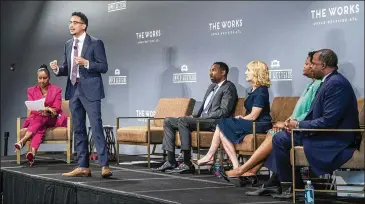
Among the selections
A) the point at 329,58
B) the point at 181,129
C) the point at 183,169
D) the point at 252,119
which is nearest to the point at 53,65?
the point at 181,129

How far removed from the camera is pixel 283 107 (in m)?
5.45

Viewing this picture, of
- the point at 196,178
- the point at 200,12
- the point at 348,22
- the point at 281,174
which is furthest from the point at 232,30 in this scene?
the point at 281,174

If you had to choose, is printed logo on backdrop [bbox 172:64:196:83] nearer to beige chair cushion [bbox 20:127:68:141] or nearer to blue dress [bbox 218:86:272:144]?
beige chair cushion [bbox 20:127:68:141]

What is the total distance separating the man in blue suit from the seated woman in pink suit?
1.63 m

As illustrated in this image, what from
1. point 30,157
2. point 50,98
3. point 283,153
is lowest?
point 30,157

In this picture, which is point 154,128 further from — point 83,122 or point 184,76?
point 83,122

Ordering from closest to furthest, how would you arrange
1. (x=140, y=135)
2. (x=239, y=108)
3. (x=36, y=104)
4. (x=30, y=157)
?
1. (x=239, y=108)
2. (x=140, y=135)
3. (x=30, y=157)
4. (x=36, y=104)

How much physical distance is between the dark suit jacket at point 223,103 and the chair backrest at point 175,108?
0.72m

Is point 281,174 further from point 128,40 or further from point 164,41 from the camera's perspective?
point 128,40

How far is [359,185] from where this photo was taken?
3.95 meters

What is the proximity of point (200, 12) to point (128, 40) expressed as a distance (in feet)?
5.19

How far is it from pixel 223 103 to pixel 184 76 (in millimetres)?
1761

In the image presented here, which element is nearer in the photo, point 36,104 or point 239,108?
point 239,108

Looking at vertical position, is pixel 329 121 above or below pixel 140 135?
above
